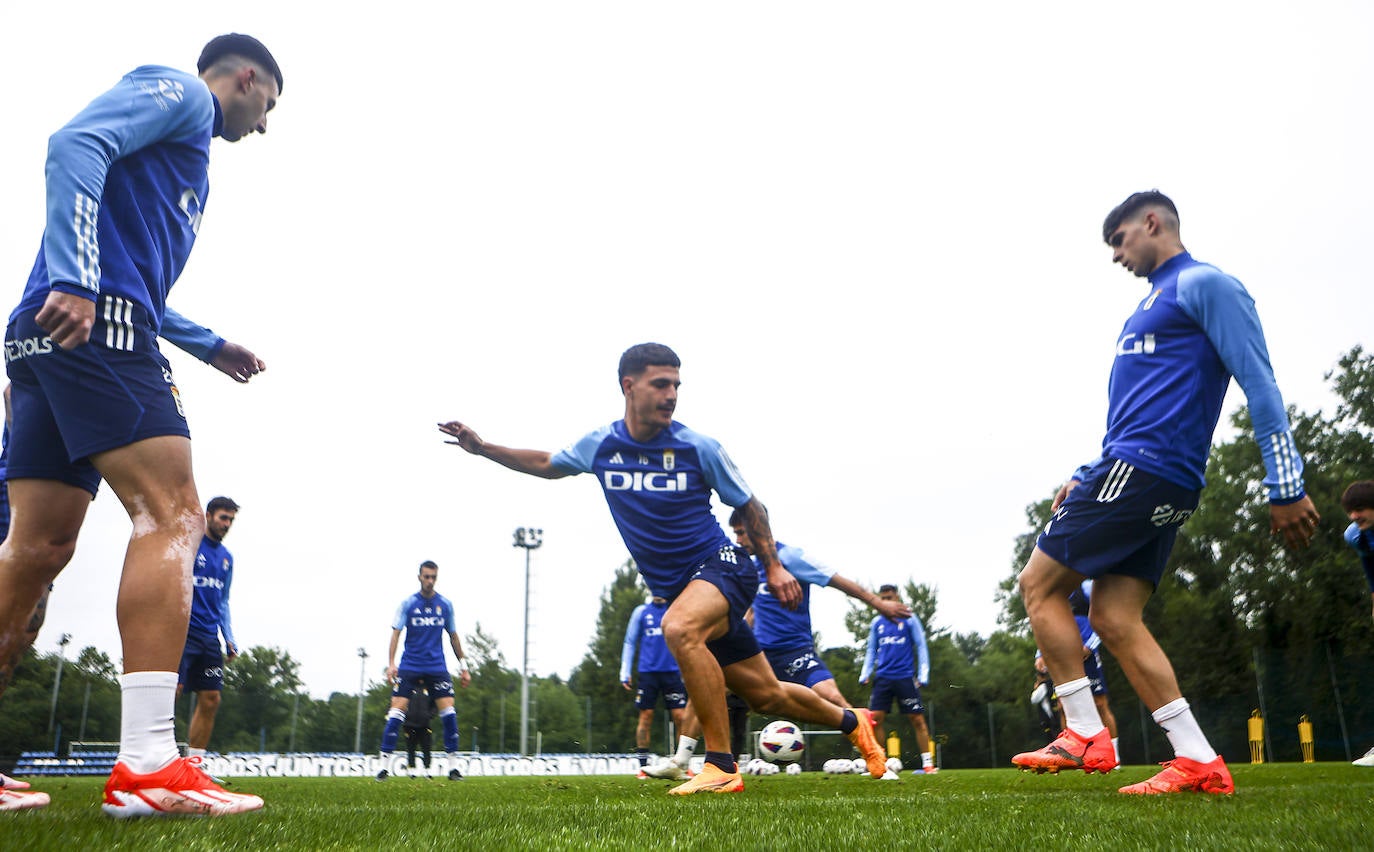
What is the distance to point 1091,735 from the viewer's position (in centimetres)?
484

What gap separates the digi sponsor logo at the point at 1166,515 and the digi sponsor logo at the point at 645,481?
2.57 metres

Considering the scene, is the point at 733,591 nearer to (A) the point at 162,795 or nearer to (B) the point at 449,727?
(A) the point at 162,795

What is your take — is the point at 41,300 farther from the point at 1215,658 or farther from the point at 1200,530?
the point at 1200,530

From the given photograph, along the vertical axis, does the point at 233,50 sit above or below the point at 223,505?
above

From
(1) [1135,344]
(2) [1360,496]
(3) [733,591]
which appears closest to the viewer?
(1) [1135,344]

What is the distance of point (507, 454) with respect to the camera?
605 centimetres

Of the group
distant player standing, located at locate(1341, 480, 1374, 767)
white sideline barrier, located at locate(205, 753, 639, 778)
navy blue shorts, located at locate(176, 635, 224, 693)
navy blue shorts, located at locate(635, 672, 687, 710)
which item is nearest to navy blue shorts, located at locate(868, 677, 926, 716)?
navy blue shorts, located at locate(635, 672, 687, 710)

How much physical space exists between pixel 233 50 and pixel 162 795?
271 centimetres

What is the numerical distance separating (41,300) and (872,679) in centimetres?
1449

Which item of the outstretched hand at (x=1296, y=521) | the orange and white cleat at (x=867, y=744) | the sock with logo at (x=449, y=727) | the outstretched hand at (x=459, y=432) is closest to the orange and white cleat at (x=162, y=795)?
the outstretched hand at (x=459, y=432)

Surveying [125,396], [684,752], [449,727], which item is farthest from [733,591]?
[449,727]

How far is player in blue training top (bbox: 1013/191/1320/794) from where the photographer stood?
4.30 m

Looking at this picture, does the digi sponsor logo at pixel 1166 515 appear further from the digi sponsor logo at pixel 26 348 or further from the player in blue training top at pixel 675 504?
the digi sponsor logo at pixel 26 348

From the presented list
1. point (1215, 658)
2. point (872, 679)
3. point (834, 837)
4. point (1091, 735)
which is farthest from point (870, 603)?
point (1215, 658)
